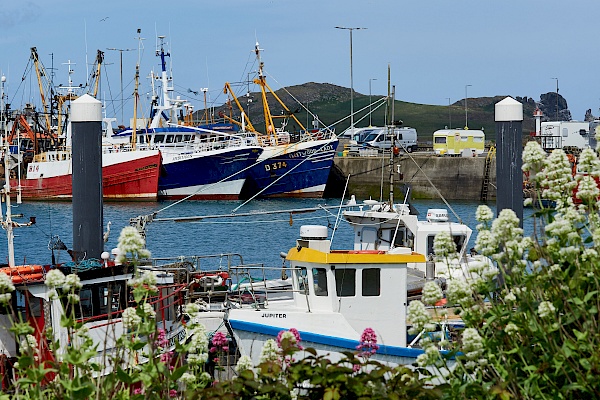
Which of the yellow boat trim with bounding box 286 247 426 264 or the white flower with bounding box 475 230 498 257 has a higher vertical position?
the white flower with bounding box 475 230 498 257

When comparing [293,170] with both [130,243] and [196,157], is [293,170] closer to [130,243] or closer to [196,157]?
[196,157]

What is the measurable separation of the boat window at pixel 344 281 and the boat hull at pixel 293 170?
47126 millimetres

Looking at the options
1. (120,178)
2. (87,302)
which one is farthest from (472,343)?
(120,178)

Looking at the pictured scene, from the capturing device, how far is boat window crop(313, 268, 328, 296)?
1358cm

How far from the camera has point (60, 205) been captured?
6256 cm

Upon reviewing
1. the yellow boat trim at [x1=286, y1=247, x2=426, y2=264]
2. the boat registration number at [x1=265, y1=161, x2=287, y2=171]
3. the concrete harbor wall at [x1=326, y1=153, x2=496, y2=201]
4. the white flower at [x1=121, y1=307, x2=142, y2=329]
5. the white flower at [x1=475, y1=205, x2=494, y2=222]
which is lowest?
the concrete harbor wall at [x1=326, y1=153, x2=496, y2=201]

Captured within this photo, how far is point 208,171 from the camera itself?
6131cm

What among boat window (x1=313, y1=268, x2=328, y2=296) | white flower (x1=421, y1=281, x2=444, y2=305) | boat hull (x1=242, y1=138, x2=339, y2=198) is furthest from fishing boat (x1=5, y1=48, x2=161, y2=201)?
white flower (x1=421, y1=281, x2=444, y2=305)

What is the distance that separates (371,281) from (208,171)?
48.3m

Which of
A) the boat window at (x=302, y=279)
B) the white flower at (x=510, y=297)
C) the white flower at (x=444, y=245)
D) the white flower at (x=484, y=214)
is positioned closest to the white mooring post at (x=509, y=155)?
the boat window at (x=302, y=279)

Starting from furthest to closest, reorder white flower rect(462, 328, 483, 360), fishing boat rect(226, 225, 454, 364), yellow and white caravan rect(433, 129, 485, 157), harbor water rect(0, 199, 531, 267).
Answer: yellow and white caravan rect(433, 129, 485, 157)
harbor water rect(0, 199, 531, 267)
fishing boat rect(226, 225, 454, 364)
white flower rect(462, 328, 483, 360)

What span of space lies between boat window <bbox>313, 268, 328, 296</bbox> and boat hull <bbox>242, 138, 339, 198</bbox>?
154 ft

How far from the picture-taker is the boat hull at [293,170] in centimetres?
6119

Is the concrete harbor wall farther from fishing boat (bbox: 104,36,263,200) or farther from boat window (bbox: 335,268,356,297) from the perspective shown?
boat window (bbox: 335,268,356,297)
